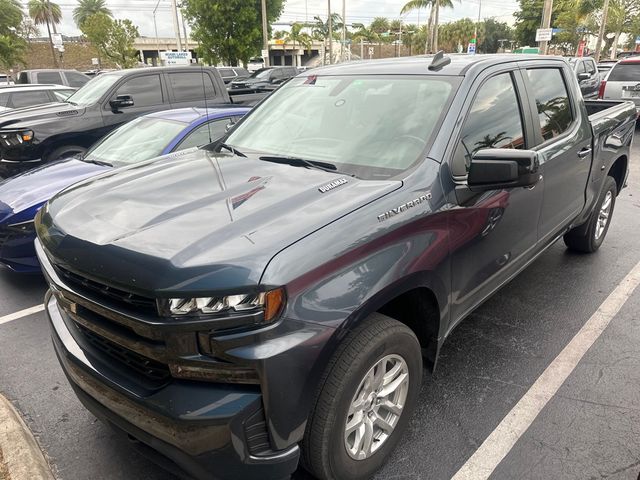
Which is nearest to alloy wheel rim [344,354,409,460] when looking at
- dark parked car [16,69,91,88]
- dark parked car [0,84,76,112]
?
dark parked car [0,84,76,112]

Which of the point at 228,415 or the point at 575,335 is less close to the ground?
the point at 228,415

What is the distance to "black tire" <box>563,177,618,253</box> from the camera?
4.63 metres

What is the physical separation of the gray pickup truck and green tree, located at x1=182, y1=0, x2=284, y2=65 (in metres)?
26.0

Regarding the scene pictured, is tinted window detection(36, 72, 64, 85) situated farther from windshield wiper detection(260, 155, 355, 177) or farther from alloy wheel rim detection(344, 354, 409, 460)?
alloy wheel rim detection(344, 354, 409, 460)

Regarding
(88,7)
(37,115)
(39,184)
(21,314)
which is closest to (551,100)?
(39,184)

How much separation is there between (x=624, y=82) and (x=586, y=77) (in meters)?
2.25

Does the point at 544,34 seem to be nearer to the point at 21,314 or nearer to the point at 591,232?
the point at 591,232

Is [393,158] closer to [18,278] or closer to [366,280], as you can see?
[366,280]

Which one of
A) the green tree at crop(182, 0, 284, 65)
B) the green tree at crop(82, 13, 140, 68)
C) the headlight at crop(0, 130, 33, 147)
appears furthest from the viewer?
the green tree at crop(82, 13, 140, 68)

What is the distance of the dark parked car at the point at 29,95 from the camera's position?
10.0 meters

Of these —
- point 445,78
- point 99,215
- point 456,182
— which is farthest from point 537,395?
point 99,215

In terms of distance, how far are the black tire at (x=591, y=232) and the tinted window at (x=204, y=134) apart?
3.66 m

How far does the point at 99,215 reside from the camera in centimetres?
218

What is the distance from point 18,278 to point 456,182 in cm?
424
